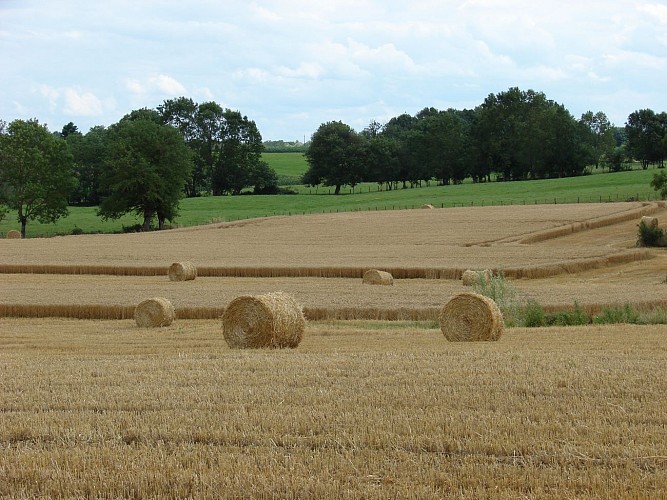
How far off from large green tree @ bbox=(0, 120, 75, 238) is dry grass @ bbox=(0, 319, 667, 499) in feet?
249

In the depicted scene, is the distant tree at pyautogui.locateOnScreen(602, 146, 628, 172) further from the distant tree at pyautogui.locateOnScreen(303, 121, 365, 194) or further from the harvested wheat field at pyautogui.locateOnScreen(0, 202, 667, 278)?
the harvested wheat field at pyautogui.locateOnScreen(0, 202, 667, 278)

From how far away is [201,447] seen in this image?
339 inches

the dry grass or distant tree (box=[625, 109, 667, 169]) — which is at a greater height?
distant tree (box=[625, 109, 667, 169])

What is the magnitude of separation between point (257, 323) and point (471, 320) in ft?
16.1

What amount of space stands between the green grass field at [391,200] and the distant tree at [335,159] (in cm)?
1272

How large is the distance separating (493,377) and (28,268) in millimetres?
33964

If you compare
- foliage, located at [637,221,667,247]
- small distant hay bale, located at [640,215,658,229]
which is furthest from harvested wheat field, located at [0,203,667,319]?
small distant hay bale, located at [640,215,658,229]

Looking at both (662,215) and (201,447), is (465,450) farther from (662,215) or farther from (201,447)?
(662,215)

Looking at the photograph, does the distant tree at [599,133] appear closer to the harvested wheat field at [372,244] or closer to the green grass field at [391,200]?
the green grass field at [391,200]

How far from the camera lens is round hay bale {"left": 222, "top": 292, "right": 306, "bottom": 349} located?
1712 centimetres

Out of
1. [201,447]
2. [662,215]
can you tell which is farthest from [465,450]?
[662,215]

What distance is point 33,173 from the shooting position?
288 ft

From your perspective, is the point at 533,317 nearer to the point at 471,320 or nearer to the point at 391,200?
the point at 471,320

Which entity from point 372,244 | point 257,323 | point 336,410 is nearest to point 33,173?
point 372,244
